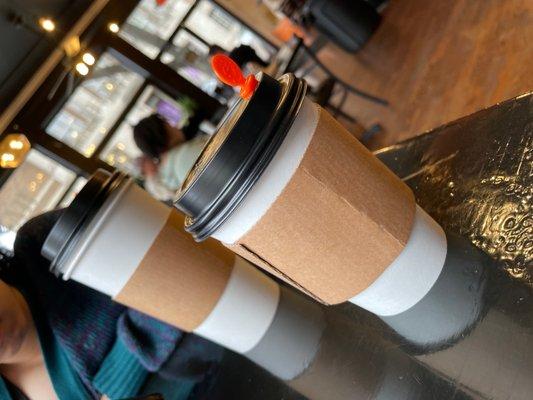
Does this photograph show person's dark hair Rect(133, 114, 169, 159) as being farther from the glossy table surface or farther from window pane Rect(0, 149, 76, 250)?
the glossy table surface

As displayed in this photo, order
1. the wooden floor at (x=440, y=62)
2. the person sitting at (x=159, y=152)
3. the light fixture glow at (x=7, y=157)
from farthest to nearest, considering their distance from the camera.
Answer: the light fixture glow at (x=7, y=157) → the person sitting at (x=159, y=152) → the wooden floor at (x=440, y=62)

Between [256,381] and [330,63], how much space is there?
2.61 m

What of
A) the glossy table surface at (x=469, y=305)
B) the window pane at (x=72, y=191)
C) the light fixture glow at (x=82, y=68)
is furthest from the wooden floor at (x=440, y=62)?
the window pane at (x=72, y=191)

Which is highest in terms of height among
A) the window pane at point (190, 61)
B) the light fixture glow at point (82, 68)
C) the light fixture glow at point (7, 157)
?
the window pane at point (190, 61)

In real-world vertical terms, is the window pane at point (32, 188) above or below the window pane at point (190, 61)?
below

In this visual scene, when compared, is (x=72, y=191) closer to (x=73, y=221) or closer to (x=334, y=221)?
(x=73, y=221)

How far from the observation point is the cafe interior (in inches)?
25.9

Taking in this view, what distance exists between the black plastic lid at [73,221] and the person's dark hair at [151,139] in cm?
161

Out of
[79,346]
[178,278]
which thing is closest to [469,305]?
[178,278]

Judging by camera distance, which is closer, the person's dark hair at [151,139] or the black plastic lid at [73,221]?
the black plastic lid at [73,221]

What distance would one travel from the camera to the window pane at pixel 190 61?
3553 millimetres

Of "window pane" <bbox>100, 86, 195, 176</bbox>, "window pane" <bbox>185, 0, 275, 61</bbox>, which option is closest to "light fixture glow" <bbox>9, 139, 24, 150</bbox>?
"window pane" <bbox>100, 86, 195, 176</bbox>

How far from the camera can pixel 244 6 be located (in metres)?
4.37

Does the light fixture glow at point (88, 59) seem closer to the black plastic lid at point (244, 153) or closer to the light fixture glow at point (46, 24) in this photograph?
the light fixture glow at point (46, 24)
